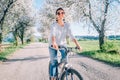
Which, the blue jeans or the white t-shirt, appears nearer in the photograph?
the white t-shirt

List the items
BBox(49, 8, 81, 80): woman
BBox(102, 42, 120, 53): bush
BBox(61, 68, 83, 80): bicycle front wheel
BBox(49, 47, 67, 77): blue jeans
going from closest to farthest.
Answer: BBox(61, 68, 83, 80): bicycle front wheel, BBox(49, 8, 81, 80): woman, BBox(49, 47, 67, 77): blue jeans, BBox(102, 42, 120, 53): bush

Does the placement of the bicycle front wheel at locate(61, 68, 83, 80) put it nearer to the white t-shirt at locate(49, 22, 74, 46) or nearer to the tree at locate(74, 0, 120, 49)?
the white t-shirt at locate(49, 22, 74, 46)

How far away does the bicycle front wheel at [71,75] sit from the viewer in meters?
7.61

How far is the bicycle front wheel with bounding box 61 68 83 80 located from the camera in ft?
25.0

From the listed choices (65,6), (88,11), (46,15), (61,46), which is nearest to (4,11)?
(65,6)

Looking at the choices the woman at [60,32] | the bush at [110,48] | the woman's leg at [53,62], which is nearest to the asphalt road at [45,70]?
the woman's leg at [53,62]

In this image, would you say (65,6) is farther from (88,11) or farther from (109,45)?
(109,45)

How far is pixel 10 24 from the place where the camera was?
5019 cm

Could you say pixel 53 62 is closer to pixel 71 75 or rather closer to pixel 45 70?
pixel 71 75

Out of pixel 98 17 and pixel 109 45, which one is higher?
pixel 98 17

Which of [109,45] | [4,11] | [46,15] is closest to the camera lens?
[109,45]

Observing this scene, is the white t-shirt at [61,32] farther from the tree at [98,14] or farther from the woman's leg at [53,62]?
the tree at [98,14]

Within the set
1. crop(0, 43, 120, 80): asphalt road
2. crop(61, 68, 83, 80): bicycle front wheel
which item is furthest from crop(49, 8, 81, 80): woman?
crop(0, 43, 120, 80): asphalt road

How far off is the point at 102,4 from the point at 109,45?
5.16 metres
